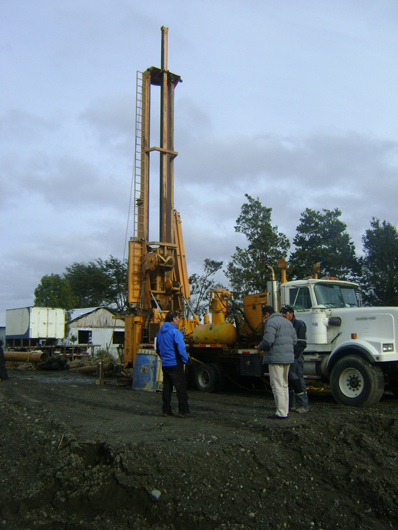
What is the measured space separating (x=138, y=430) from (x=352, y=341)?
201 inches

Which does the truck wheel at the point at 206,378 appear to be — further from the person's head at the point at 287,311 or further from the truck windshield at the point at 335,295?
the person's head at the point at 287,311

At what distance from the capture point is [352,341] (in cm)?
974

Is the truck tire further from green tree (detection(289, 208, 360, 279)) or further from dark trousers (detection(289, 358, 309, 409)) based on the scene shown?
green tree (detection(289, 208, 360, 279))

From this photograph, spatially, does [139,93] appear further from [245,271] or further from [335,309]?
[245,271]

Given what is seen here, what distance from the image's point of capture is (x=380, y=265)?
39.5 m

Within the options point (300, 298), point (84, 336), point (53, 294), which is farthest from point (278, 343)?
point (53, 294)

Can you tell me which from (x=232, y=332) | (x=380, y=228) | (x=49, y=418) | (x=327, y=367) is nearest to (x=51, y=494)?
(x=49, y=418)

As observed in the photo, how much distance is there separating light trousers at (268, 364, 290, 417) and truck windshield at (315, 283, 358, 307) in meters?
3.51

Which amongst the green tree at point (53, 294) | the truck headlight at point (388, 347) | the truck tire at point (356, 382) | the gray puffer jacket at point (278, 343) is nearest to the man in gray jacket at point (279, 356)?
the gray puffer jacket at point (278, 343)

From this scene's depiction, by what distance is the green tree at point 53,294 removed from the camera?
53812mm

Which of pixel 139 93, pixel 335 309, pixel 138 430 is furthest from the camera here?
pixel 139 93

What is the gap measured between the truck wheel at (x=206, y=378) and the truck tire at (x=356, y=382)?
3879mm

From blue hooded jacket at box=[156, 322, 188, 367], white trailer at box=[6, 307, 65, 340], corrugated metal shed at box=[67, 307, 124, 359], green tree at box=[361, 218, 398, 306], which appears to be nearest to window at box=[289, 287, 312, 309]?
blue hooded jacket at box=[156, 322, 188, 367]

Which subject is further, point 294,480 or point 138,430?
point 138,430
